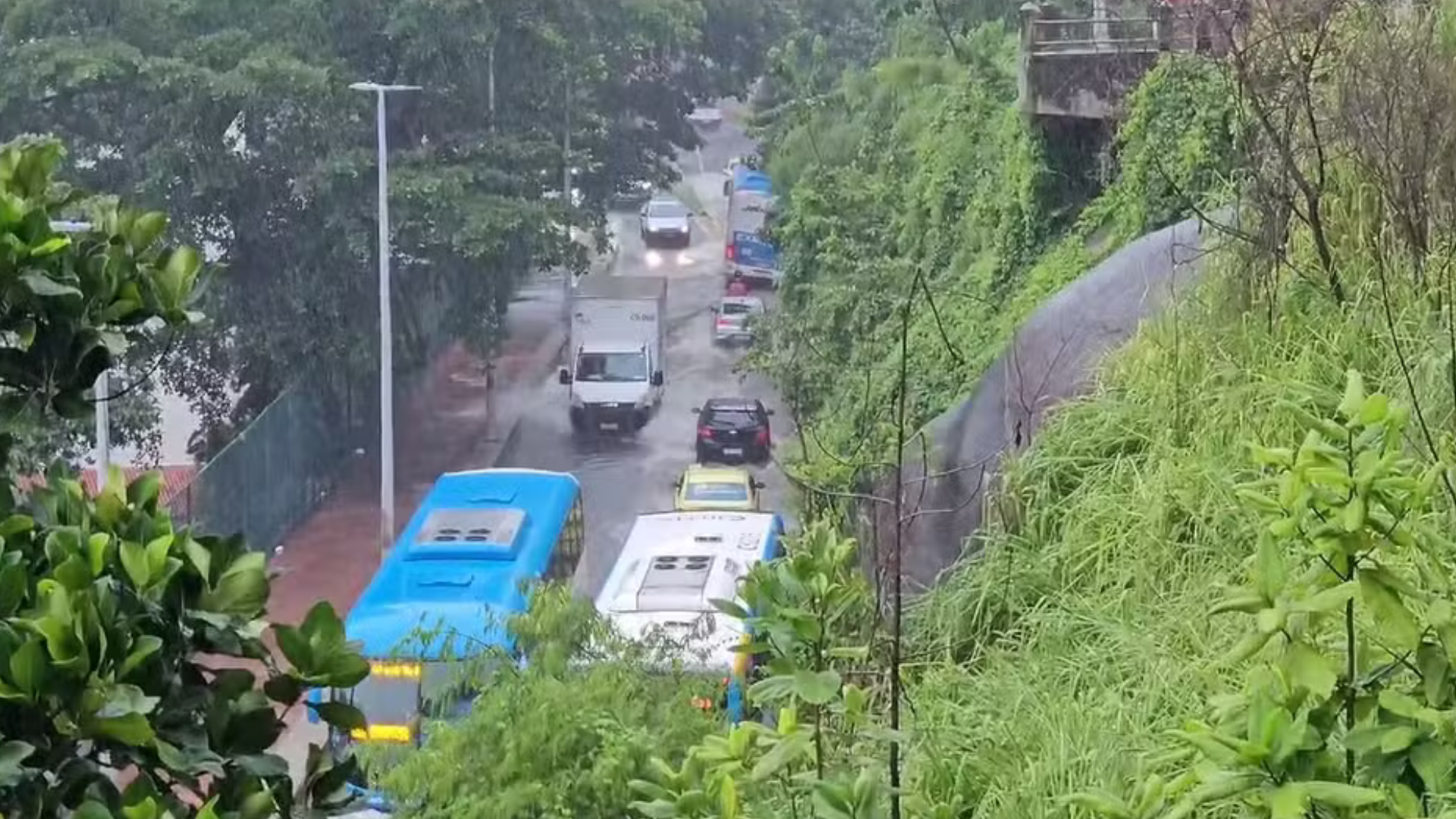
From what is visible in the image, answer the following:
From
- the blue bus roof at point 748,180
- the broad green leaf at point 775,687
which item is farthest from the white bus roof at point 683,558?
the blue bus roof at point 748,180

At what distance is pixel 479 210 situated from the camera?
13.5 meters

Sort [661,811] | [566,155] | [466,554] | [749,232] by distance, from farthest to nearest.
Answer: [749,232]
[566,155]
[466,554]
[661,811]

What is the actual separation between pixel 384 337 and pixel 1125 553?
9.68m

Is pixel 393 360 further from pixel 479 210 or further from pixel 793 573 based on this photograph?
pixel 793 573

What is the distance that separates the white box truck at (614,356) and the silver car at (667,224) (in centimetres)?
484

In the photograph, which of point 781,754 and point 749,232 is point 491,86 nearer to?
point 749,232

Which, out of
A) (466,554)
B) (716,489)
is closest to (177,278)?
(466,554)

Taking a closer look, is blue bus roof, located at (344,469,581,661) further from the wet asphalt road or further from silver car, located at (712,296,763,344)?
silver car, located at (712,296,763,344)

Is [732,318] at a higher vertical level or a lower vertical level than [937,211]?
lower

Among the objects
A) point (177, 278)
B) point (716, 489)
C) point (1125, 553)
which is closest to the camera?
point (177, 278)

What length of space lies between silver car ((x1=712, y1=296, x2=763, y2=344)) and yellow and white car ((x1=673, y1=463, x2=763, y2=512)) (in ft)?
15.6

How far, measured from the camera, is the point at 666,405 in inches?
667

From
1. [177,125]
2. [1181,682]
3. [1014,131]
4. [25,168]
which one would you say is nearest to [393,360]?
[177,125]

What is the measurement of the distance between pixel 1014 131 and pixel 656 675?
707 cm
